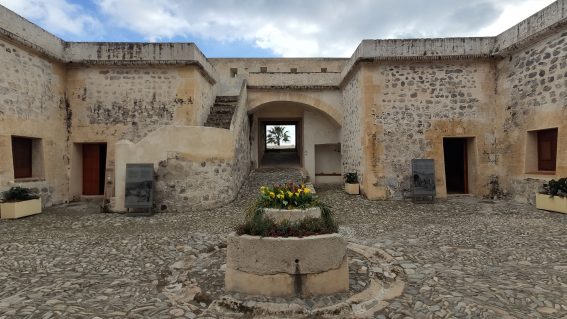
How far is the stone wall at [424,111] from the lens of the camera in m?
9.23

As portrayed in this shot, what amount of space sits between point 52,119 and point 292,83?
807 centimetres

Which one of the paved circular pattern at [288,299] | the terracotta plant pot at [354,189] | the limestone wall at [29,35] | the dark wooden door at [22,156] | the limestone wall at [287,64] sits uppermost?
the limestone wall at [287,64]

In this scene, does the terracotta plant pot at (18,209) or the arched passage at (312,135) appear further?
the arched passage at (312,135)

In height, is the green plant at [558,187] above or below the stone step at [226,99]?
below

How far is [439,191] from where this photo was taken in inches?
361

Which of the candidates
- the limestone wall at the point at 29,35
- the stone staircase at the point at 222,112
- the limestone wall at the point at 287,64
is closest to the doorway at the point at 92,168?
the limestone wall at the point at 29,35

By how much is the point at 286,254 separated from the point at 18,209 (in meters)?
7.26

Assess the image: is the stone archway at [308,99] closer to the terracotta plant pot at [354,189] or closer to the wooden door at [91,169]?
the terracotta plant pot at [354,189]

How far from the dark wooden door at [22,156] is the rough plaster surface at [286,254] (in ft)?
26.8

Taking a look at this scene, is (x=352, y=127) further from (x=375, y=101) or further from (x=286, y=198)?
(x=286, y=198)

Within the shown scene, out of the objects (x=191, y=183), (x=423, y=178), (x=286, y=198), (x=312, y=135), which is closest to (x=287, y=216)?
(x=286, y=198)

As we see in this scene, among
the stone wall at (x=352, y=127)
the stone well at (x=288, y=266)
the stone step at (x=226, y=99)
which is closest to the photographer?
the stone well at (x=288, y=266)

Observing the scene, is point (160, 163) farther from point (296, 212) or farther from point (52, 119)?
point (296, 212)

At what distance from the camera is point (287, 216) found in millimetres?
3467
